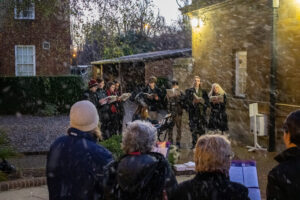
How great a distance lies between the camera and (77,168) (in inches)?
140

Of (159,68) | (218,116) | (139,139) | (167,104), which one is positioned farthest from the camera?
(159,68)

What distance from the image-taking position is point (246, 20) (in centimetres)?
1295

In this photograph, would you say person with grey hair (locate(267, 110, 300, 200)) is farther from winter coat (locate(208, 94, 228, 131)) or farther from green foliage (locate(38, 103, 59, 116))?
green foliage (locate(38, 103, 59, 116))

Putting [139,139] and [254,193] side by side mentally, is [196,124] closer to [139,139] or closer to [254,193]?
[254,193]

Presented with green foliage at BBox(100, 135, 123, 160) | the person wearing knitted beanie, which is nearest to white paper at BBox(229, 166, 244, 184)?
the person wearing knitted beanie

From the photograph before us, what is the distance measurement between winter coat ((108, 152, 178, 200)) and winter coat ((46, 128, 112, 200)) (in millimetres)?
243

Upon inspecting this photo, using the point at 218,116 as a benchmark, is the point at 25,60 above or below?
above

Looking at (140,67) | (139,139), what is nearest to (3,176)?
(139,139)

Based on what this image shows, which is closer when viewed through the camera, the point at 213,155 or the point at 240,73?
the point at 213,155

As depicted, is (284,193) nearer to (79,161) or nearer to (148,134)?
(148,134)

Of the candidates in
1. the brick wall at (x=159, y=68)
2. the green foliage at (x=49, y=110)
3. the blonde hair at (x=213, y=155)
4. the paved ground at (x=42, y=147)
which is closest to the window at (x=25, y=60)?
the green foliage at (x=49, y=110)

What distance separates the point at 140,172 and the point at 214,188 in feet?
1.85

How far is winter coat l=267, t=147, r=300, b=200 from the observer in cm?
312

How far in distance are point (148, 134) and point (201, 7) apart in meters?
12.7
